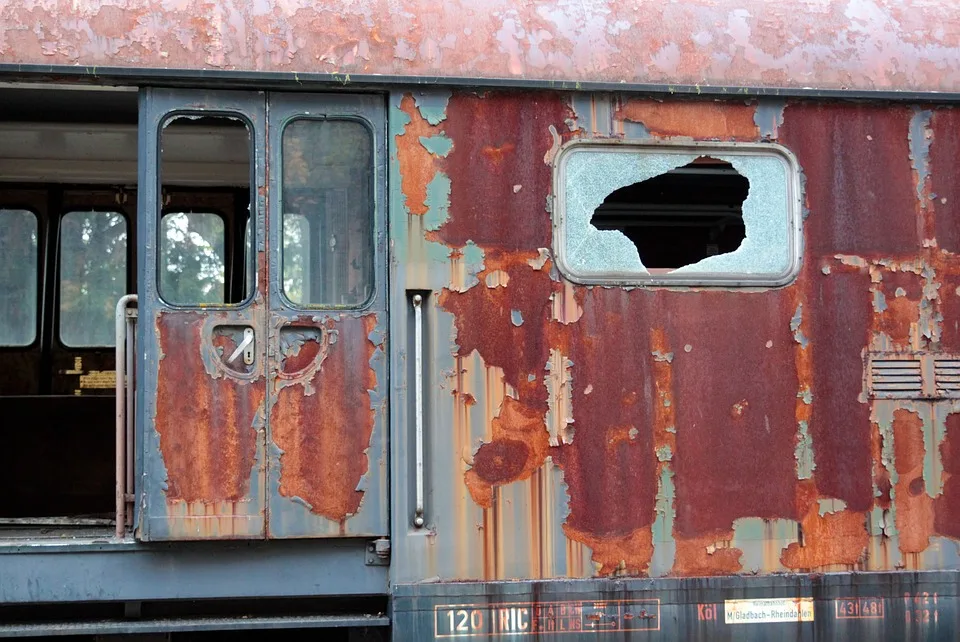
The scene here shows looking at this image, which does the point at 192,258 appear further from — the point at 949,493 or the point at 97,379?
the point at 949,493

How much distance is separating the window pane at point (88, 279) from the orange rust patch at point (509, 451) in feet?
10.2

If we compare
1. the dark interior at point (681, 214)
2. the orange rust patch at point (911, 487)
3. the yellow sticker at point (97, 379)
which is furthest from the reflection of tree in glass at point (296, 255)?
the yellow sticker at point (97, 379)

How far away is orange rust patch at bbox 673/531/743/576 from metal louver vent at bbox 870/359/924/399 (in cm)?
80

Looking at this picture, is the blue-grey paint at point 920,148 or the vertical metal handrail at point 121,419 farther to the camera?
the blue-grey paint at point 920,148

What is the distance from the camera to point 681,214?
14.8 ft

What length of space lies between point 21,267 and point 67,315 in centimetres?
38

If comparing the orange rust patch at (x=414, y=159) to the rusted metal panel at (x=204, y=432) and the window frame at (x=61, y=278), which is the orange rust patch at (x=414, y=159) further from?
the window frame at (x=61, y=278)

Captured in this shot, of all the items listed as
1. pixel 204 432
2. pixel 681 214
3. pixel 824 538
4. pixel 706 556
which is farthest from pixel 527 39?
pixel 824 538

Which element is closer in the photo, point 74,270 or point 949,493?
point 949,493

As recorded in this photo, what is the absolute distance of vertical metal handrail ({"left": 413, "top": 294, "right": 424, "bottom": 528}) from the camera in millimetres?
3508

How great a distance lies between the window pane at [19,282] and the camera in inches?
225

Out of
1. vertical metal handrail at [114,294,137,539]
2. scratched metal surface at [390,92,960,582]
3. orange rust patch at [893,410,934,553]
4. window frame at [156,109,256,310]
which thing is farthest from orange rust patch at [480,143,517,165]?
orange rust patch at [893,410,934,553]

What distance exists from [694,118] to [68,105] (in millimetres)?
2649

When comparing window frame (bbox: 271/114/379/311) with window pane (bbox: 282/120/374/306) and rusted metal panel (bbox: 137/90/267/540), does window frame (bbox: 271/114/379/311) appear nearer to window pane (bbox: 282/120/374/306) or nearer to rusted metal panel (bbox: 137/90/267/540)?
window pane (bbox: 282/120/374/306)
